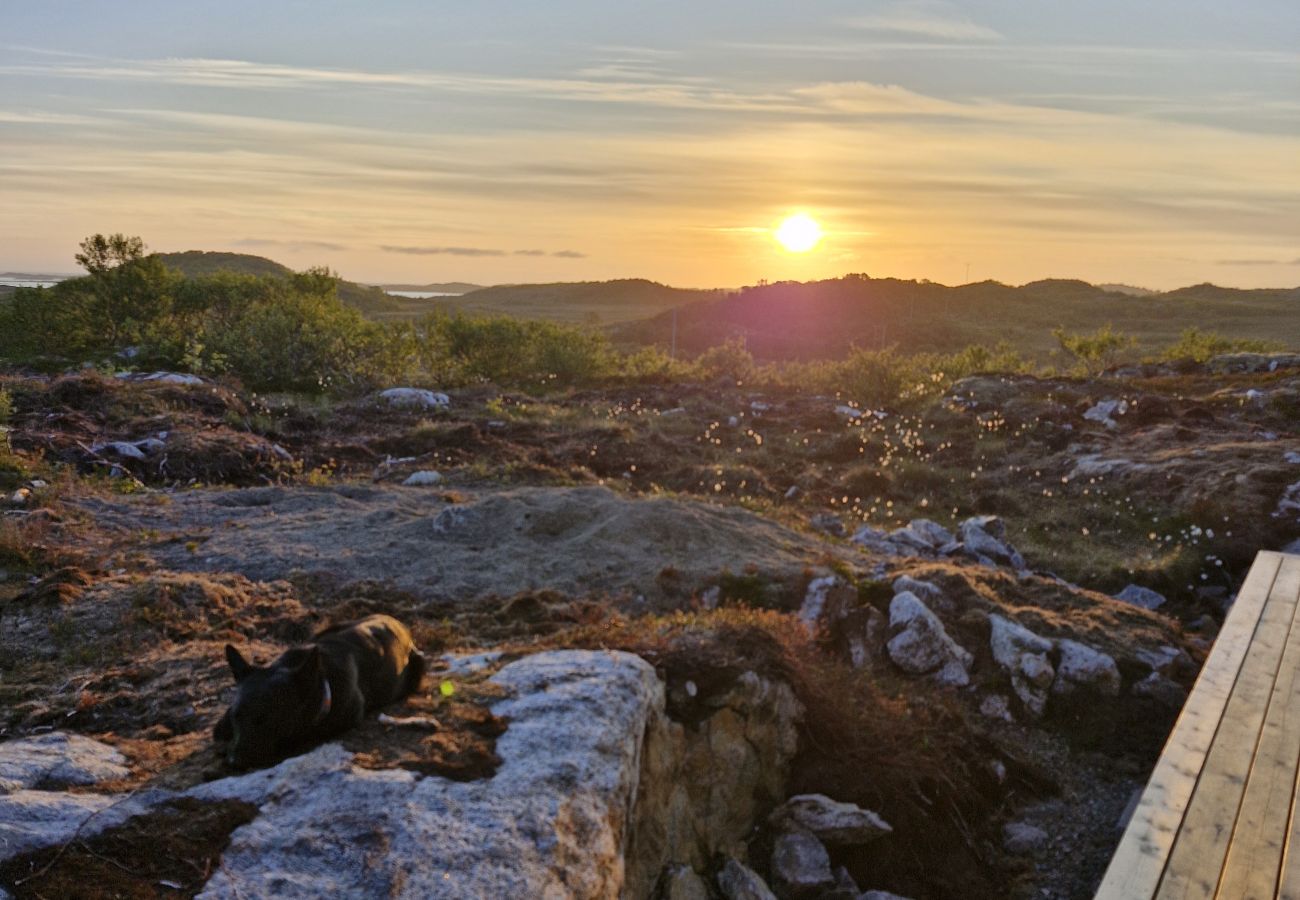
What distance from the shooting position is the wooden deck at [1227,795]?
4016 millimetres

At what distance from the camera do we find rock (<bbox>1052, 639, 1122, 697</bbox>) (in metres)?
8.23

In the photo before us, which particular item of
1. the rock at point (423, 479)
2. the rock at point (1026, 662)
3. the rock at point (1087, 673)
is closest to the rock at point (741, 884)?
the rock at point (1026, 662)

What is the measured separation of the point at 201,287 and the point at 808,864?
34.0 meters

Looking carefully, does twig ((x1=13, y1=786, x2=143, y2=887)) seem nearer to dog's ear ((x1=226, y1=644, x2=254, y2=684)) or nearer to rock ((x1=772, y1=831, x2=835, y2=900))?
dog's ear ((x1=226, y1=644, x2=254, y2=684))

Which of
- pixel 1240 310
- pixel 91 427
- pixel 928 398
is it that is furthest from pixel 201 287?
pixel 1240 310

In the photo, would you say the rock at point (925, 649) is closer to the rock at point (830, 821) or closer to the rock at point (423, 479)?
the rock at point (830, 821)

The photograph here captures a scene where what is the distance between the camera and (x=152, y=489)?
12242 mm

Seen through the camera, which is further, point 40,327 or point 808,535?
point 40,327

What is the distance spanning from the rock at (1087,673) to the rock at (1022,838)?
1.73m

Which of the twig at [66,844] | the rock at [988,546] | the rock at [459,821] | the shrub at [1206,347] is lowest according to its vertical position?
the rock at [988,546]

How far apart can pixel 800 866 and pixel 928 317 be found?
89.3 metres

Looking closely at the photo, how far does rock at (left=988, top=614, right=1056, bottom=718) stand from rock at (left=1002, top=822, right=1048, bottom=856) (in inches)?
55.4

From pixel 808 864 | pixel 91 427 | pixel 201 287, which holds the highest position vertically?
pixel 201 287

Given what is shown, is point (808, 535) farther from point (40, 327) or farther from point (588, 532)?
point (40, 327)
